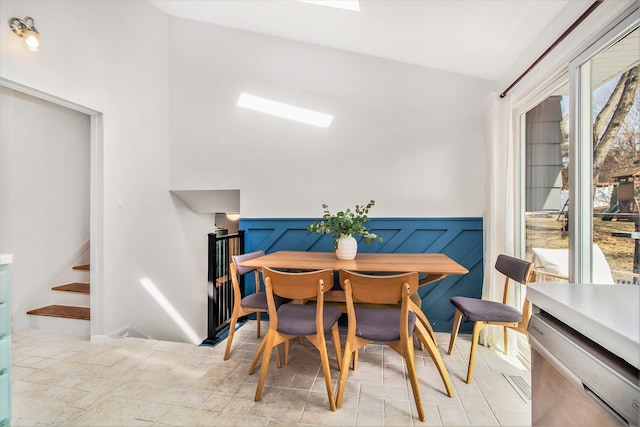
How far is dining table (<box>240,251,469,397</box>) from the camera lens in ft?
5.92

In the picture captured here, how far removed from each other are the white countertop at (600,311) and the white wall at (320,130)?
2.01 m

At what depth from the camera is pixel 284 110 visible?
302 centimetres

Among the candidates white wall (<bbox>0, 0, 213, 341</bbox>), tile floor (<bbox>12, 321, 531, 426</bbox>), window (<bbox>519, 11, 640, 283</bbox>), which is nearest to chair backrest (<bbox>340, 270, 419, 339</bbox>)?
tile floor (<bbox>12, 321, 531, 426</bbox>)

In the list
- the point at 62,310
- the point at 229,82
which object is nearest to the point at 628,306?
the point at 229,82

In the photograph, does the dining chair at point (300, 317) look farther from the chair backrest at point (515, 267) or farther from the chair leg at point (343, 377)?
the chair backrest at point (515, 267)

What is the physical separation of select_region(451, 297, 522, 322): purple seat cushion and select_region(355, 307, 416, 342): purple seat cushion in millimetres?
448

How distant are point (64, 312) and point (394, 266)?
3.30 m

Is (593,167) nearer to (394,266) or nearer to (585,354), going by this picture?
(394,266)

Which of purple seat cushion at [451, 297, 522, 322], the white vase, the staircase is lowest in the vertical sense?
the staircase

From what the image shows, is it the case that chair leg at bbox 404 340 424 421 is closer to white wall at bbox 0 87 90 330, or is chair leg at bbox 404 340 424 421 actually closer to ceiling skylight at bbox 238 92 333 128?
ceiling skylight at bbox 238 92 333 128

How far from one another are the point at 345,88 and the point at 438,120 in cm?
100

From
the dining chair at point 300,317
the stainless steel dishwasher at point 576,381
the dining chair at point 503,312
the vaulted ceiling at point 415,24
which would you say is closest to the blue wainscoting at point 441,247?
the dining chair at point 503,312

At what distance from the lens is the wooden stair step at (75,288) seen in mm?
2932

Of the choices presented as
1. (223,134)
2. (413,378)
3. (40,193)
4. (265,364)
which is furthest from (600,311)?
(40,193)
